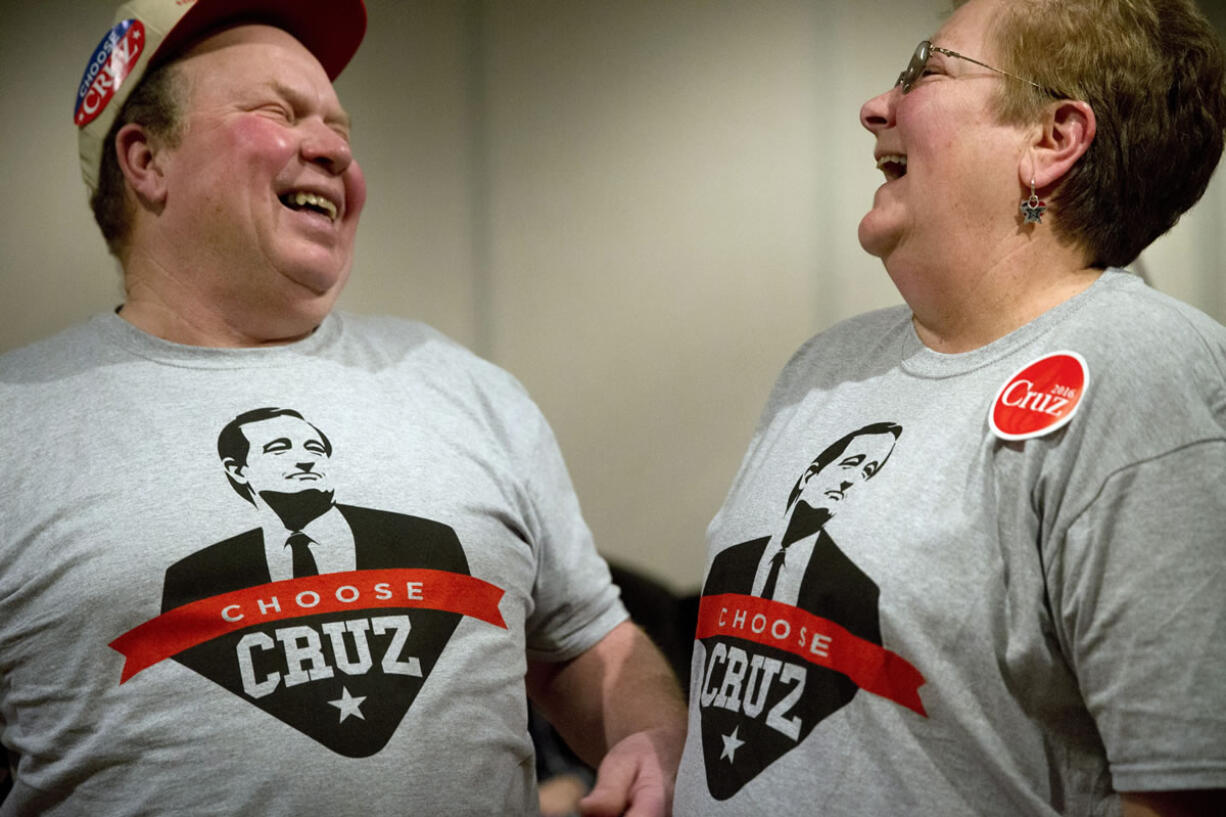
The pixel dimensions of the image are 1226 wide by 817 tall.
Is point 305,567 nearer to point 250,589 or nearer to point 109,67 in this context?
point 250,589

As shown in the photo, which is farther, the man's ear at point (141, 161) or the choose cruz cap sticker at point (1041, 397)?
the man's ear at point (141, 161)

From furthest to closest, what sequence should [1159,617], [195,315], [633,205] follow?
1. [633,205]
2. [195,315]
3. [1159,617]

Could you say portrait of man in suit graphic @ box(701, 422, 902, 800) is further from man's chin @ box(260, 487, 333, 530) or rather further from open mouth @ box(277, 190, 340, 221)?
open mouth @ box(277, 190, 340, 221)

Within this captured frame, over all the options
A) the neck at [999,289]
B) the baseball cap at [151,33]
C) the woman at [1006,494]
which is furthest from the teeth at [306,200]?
the neck at [999,289]

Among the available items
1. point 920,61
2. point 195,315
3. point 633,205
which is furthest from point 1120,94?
point 633,205

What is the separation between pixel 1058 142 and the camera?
115cm

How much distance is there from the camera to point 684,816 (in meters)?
1.25

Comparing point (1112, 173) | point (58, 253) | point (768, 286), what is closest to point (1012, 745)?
point (1112, 173)

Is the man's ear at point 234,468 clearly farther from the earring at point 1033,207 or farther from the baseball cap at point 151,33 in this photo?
the earring at point 1033,207

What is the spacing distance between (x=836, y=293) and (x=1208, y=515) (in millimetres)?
1558

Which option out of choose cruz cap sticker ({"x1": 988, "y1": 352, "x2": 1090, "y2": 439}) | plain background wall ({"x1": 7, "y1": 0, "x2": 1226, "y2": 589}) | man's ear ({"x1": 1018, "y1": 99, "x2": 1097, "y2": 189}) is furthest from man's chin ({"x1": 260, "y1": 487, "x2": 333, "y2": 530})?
plain background wall ({"x1": 7, "y1": 0, "x2": 1226, "y2": 589})

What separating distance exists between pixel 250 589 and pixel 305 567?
7 centimetres

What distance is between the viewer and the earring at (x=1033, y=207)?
114 cm

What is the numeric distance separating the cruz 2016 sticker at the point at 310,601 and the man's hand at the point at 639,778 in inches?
10.0
